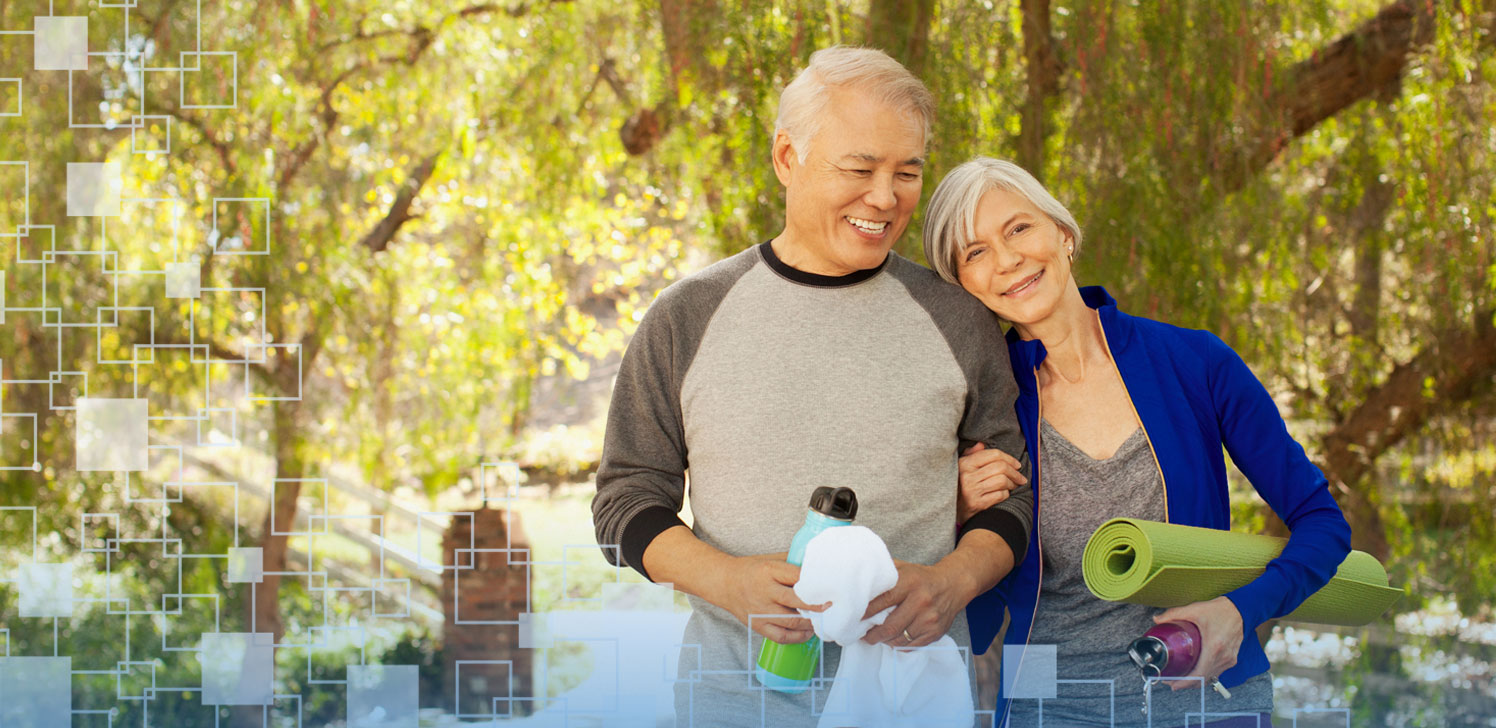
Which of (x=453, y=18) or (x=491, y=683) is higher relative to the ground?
(x=453, y=18)

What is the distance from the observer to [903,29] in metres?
2.43

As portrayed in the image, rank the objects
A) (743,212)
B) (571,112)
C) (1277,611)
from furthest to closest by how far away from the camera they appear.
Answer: (571,112), (743,212), (1277,611)

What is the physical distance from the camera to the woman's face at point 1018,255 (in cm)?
129

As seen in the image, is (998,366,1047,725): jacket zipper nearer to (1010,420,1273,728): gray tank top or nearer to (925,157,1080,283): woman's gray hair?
(1010,420,1273,728): gray tank top

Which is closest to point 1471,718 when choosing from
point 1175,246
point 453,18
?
point 1175,246

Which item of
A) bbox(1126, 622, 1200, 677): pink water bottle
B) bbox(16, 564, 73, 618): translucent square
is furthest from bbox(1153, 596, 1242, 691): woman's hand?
bbox(16, 564, 73, 618): translucent square

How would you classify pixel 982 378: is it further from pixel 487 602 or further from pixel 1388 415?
pixel 487 602

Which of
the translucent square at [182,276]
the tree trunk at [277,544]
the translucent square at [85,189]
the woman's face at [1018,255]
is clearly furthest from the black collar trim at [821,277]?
the tree trunk at [277,544]

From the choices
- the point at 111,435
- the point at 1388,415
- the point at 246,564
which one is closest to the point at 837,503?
the point at 246,564

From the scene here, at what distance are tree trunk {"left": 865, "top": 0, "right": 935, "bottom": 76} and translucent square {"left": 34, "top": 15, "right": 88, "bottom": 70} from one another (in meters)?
1.83

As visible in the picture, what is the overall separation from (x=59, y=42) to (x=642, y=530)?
8.47ft

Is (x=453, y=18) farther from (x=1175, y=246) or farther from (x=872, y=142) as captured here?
(x=872, y=142)

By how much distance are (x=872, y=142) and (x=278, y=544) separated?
12.7 feet

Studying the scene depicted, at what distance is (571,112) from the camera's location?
3.98 metres
